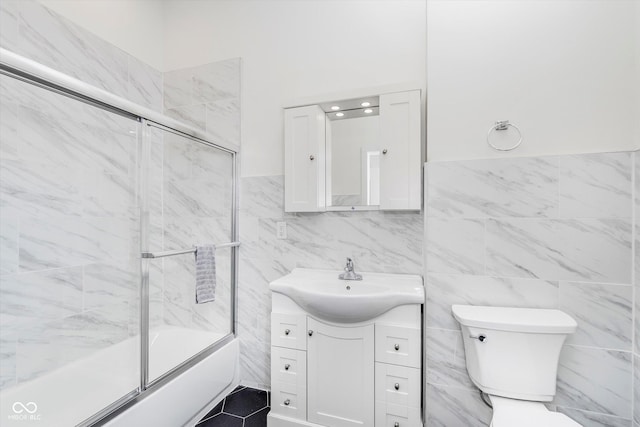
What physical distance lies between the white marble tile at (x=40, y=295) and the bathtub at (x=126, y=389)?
0.97 feet

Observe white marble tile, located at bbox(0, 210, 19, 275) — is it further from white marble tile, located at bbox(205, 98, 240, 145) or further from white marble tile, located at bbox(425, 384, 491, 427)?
white marble tile, located at bbox(425, 384, 491, 427)

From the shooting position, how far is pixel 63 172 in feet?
5.42

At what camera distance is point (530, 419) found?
113 centimetres

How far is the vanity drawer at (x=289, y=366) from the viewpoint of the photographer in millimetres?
1584

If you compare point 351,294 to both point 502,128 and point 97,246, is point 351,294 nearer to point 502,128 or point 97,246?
point 502,128

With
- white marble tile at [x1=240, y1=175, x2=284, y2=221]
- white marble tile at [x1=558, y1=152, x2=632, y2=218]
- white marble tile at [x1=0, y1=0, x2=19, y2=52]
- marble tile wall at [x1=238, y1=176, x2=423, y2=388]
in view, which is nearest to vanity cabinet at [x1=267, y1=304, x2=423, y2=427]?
marble tile wall at [x1=238, y1=176, x2=423, y2=388]

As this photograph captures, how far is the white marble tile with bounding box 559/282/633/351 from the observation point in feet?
4.34

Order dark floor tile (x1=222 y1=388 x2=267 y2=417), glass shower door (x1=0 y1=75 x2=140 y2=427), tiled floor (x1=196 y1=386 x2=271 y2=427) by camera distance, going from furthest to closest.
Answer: dark floor tile (x1=222 y1=388 x2=267 y2=417), tiled floor (x1=196 y1=386 x2=271 y2=427), glass shower door (x1=0 y1=75 x2=140 y2=427)

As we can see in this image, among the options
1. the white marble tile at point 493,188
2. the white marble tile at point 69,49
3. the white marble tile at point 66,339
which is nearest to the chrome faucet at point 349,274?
the white marble tile at point 493,188

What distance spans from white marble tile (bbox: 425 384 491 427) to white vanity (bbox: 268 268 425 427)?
15 centimetres

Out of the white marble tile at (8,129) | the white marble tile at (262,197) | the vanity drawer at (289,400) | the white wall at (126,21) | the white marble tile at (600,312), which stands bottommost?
the vanity drawer at (289,400)

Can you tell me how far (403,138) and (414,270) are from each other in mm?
744

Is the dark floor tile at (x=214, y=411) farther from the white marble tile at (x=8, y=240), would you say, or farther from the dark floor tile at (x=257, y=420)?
the white marble tile at (x=8, y=240)

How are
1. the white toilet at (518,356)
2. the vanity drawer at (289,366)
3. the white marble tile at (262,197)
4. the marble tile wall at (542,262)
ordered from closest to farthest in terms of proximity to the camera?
the white toilet at (518,356), the marble tile wall at (542,262), the vanity drawer at (289,366), the white marble tile at (262,197)
